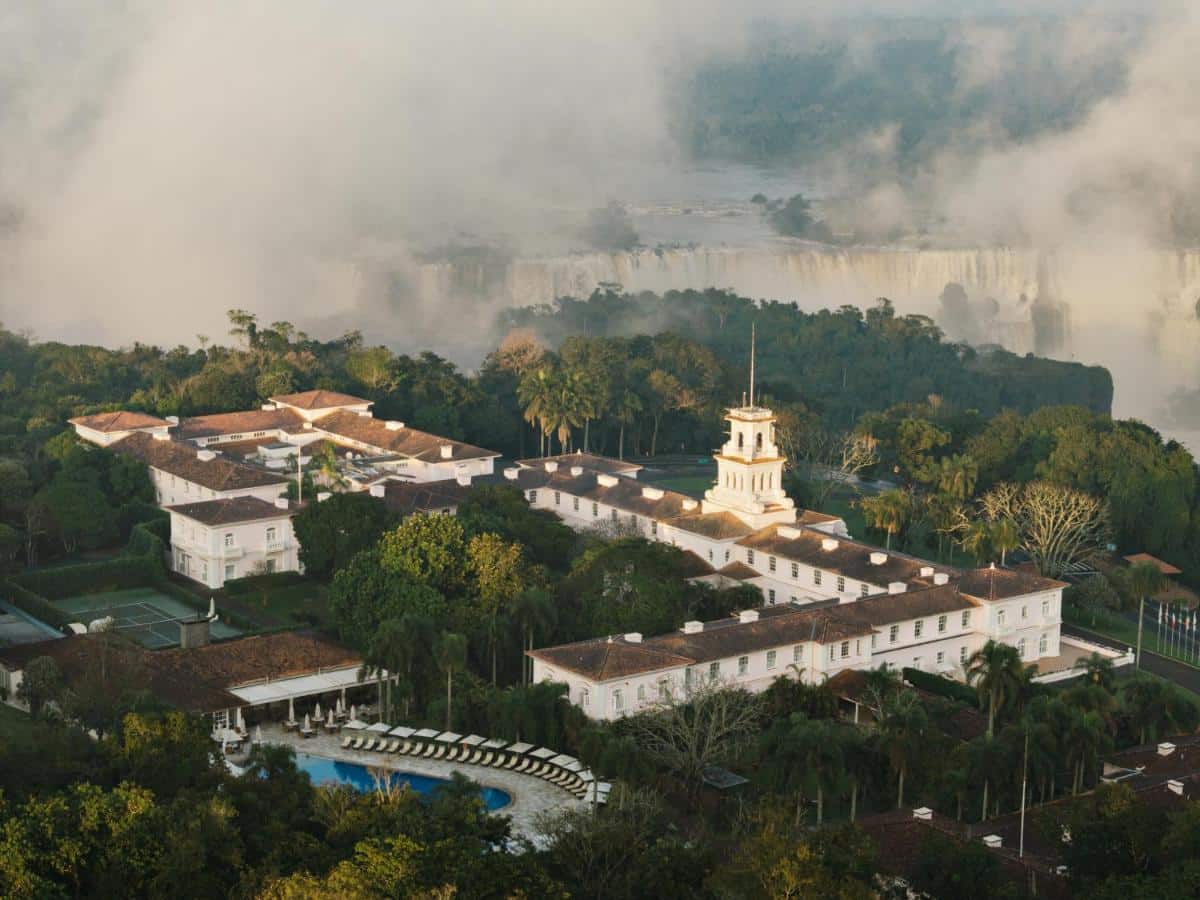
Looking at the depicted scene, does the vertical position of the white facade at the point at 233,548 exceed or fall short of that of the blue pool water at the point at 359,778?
it exceeds it

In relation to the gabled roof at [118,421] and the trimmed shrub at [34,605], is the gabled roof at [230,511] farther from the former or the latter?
the gabled roof at [118,421]

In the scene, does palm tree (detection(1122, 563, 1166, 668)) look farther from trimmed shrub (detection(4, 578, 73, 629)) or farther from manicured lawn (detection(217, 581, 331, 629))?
trimmed shrub (detection(4, 578, 73, 629))

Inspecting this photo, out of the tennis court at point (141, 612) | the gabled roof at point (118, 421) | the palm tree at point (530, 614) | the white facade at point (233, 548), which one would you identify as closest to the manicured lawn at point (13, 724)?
the tennis court at point (141, 612)

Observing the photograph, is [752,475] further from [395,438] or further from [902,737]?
[902,737]

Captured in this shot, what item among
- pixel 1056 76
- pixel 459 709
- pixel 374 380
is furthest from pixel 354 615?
pixel 1056 76

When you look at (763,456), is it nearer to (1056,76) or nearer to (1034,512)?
(1034,512)

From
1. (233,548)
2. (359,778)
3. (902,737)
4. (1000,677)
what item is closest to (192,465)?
(233,548)
